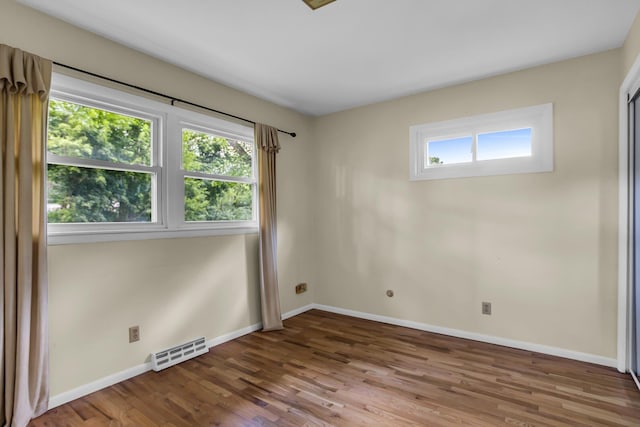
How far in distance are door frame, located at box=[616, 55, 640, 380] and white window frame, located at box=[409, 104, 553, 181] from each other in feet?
1.53

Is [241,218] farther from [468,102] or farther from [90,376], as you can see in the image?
[468,102]

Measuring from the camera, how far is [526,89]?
298 centimetres

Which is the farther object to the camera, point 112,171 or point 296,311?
point 296,311

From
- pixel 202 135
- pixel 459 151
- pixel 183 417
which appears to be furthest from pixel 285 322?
pixel 459 151

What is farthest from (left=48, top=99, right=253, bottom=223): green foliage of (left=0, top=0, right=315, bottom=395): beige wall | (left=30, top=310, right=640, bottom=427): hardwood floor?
(left=30, top=310, right=640, bottom=427): hardwood floor

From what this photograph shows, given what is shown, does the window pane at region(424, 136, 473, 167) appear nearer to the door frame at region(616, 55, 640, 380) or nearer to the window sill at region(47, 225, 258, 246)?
the door frame at region(616, 55, 640, 380)

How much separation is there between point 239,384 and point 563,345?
274 cm

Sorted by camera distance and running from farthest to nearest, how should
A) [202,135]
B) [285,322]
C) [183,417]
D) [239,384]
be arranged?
[285,322] < [202,135] < [239,384] < [183,417]

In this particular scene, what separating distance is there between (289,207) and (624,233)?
10.3 ft

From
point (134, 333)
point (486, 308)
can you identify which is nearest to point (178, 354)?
point (134, 333)

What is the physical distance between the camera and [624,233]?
8.25 feet

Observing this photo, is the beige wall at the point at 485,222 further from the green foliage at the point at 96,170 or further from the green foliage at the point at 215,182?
the green foliage at the point at 96,170

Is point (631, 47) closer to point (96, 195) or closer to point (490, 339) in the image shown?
point (490, 339)

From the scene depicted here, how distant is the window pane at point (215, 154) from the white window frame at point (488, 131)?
1.85m
